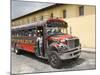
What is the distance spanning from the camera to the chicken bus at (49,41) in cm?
286

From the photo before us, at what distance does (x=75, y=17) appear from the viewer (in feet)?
10.1

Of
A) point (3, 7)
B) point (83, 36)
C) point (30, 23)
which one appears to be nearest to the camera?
point (3, 7)

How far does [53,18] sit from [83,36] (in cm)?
57

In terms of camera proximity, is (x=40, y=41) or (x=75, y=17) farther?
(x=75, y=17)

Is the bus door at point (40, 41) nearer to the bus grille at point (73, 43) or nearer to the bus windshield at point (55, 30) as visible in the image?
the bus windshield at point (55, 30)

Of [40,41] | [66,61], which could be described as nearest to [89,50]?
[66,61]

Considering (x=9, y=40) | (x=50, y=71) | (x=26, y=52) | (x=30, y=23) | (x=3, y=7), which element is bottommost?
(x=50, y=71)

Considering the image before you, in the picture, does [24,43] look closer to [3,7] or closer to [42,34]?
[42,34]

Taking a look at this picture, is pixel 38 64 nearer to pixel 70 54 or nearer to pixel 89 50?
pixel 70 54

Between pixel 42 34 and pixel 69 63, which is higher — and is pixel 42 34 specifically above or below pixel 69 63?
Result: above

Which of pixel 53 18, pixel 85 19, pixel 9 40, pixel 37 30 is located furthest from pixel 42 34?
pixel 85 19

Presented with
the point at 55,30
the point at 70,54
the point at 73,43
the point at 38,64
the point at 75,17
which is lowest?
the point at 38,64

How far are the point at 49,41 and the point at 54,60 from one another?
29 centimetres

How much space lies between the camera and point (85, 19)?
3.16 meters
